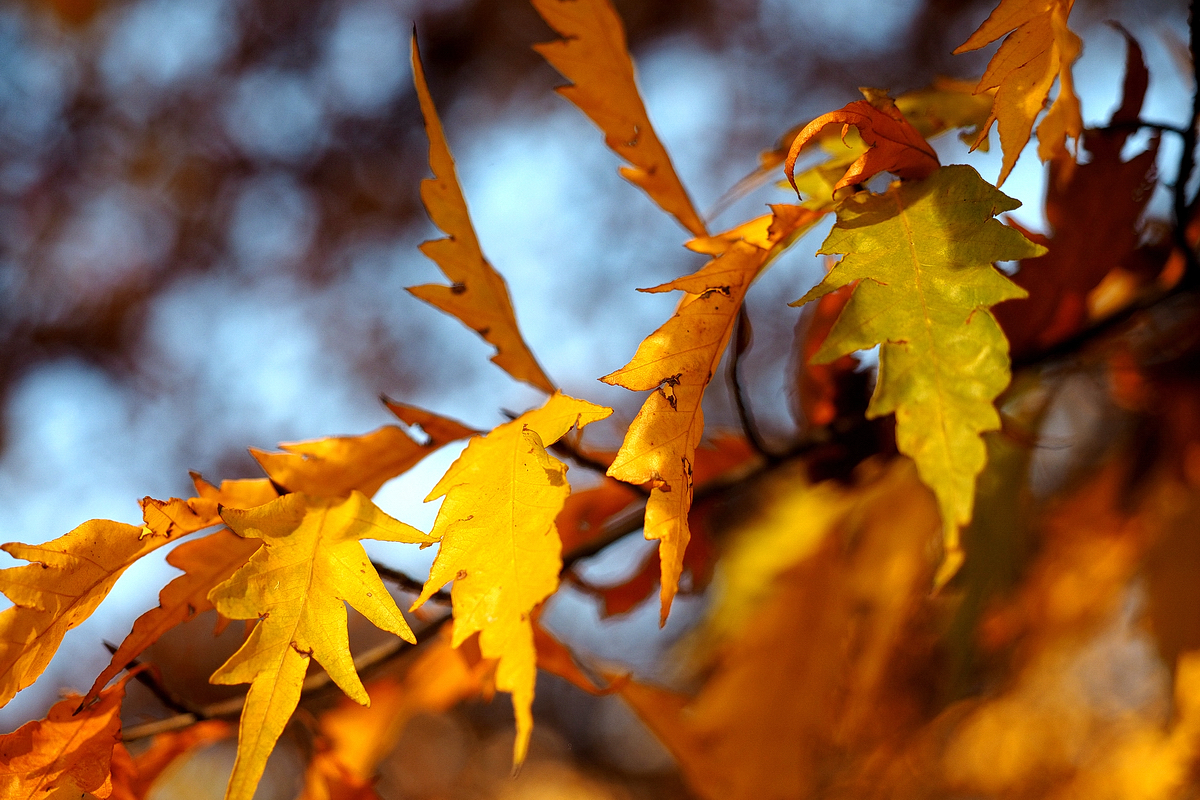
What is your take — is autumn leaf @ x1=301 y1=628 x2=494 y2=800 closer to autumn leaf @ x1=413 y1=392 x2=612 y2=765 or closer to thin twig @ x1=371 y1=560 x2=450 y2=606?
thin twig @ x1=371 y1=560 x2=450 y2=606

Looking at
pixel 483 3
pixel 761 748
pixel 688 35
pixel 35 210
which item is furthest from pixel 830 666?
pixel 35 210

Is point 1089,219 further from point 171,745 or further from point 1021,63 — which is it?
point 171,745

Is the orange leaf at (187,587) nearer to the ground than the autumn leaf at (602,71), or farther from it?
nearer to the ground

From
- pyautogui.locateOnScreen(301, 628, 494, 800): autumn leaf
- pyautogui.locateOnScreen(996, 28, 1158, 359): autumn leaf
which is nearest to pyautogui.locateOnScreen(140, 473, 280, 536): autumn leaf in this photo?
pyautogui.locateOnScreen(301, 628, 494, 800): autumn leaf

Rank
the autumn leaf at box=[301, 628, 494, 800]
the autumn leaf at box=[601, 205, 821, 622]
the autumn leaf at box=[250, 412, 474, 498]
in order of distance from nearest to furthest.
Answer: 1. the autumn leaf at box=[601, 205, 821, 622]
2. the autumn leaf at box=[250, 412, 474, 498]
3. the autumn leaf at box=[301, 628, 494, 800]

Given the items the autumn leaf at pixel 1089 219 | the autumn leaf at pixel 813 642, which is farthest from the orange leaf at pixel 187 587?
the autumn leaf at pixel 1089 219

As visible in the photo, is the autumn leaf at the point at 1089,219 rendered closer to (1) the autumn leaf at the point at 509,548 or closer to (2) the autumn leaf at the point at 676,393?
(2) the autumn leaf at the point at 676,393
